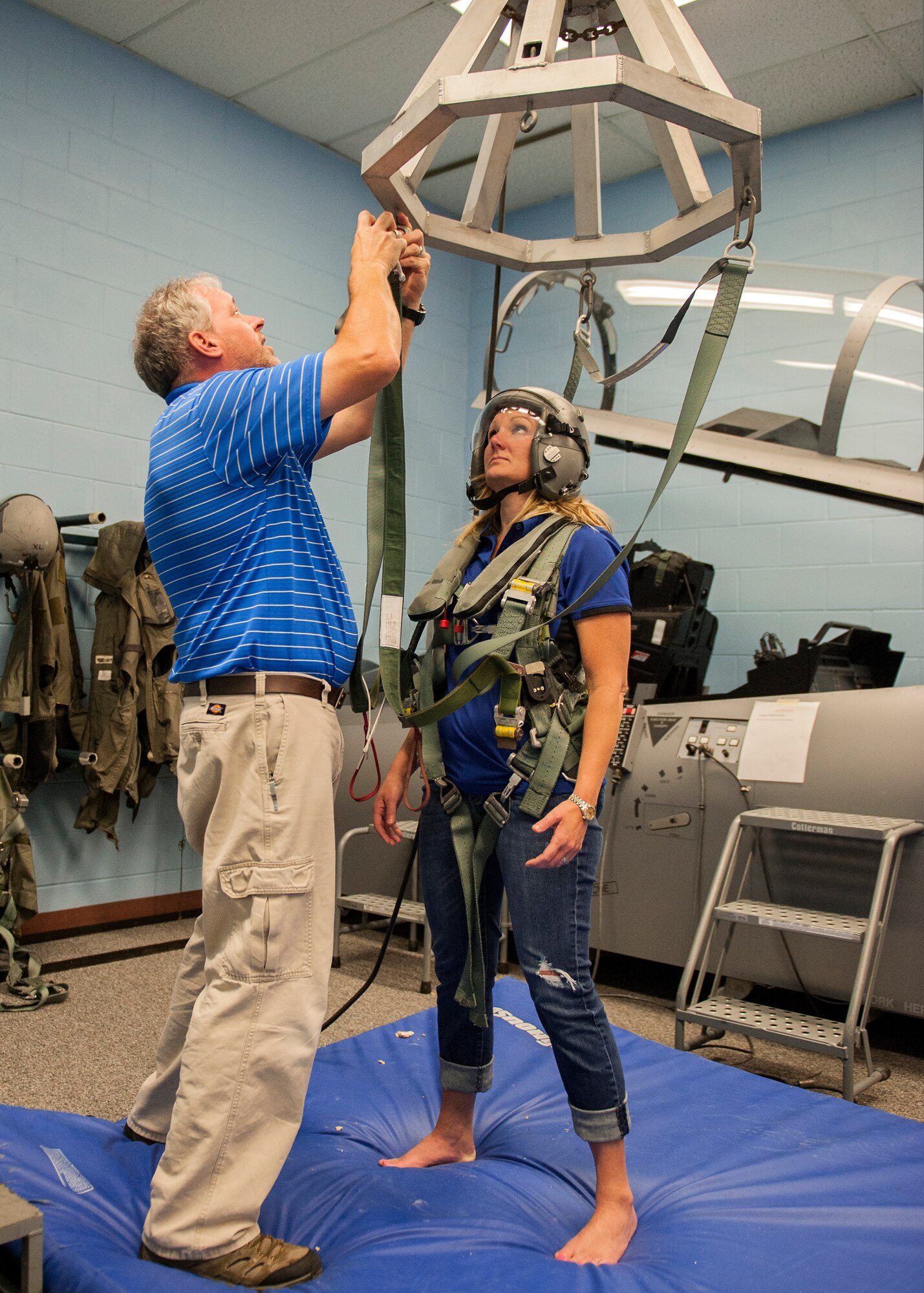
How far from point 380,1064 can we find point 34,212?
3.95 m

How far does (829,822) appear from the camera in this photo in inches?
118

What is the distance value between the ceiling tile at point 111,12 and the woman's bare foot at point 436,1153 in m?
4.83

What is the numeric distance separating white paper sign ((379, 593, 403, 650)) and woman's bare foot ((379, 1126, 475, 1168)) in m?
1.04

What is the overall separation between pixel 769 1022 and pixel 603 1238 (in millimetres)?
1360

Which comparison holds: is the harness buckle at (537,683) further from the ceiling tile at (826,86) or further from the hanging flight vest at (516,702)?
the ceiling tile at (826,86)

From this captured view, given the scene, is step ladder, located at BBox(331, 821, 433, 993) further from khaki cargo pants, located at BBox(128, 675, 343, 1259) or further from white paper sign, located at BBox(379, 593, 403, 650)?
khaki cargo pants, located at BBox(128, 675, 343, 1259)

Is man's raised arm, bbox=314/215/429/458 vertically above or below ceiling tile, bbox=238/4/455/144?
below

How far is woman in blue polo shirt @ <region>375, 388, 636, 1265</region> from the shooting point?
5.62 feet

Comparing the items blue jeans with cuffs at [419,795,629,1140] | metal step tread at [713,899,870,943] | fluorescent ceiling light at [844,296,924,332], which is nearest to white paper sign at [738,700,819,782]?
metal step tread at [713,899,870,943]

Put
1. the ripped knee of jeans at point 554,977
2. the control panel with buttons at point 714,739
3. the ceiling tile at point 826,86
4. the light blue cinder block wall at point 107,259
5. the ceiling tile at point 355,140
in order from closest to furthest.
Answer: the ripped knee of jeans at point 554,977 → the control panel with buttons at point 714,739 → the light blue cinder block wall at point 107,259 → the ceiling tile at point 826,86 → the ceiling tile at point 355,140

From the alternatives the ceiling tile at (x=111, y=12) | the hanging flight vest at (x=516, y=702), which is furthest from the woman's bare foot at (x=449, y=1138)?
the ceiling tile at (x=111, y=12)

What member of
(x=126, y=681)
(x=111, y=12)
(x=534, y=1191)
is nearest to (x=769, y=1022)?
(x=534, y=1191)

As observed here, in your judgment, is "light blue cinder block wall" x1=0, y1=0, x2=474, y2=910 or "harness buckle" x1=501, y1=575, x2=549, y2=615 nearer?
"harness buckle" x1=501, y1=575, x2=549, y2=615

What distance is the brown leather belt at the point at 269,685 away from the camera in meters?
1.62
